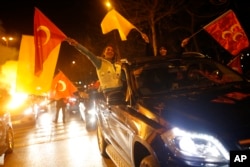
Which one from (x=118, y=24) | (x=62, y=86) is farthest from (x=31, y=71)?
(x=62, y=86)

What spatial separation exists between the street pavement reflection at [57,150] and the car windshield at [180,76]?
2727 millimetres

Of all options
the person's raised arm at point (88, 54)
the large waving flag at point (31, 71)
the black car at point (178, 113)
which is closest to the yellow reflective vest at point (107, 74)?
the person's raised arm at point (88, 54)

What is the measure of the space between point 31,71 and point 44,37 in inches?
32.5

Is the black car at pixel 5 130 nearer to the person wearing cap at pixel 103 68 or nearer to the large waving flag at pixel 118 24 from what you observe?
the person wearing cap at pixel 103 68

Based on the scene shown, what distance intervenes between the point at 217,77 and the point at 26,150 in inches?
245

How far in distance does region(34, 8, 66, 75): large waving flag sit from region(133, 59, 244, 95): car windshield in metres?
3.25

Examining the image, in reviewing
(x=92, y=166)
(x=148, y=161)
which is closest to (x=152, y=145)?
(x=148, y=161)

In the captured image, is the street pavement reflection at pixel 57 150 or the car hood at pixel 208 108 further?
the street pavement reflection at pixel 57 150

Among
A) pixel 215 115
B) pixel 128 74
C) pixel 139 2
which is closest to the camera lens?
pixel 215 115

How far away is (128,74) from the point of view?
230 inches

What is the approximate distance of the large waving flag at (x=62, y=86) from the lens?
15664mm

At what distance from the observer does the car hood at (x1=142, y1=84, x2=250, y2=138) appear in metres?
3.91

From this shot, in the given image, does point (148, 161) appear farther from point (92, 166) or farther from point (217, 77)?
point (92, 166)

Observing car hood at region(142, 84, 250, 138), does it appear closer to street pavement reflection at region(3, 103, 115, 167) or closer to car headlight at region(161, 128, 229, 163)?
car headlight at region(161, 128, 229, 163)
